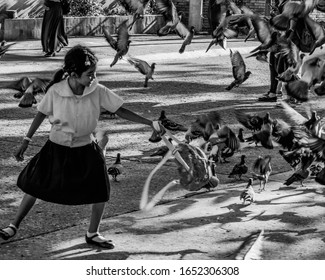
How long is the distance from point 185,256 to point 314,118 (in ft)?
5.27

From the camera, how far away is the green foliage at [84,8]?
2536 cm

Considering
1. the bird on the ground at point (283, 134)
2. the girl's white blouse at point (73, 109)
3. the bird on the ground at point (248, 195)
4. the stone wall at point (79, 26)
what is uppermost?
the girl's white blouse at point (73, 109)

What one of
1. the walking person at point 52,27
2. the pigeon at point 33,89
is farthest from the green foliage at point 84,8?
the pigeon at point 33,89

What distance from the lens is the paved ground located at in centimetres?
619

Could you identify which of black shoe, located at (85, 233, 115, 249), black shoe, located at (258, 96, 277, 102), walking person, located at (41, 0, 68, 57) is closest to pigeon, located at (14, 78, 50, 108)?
black shoe, located at (85, 233, 115, 249)

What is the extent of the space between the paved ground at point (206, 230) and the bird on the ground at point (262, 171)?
0.31ft

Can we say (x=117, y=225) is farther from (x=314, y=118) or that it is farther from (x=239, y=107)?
(x=239, y=107)

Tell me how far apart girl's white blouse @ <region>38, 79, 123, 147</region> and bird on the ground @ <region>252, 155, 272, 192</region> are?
2.16 meters

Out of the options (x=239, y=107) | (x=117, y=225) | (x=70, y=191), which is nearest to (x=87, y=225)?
(x=117, y=225)

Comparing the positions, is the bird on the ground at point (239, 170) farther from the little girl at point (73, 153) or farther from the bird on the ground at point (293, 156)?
the little girl at point (73, 153)

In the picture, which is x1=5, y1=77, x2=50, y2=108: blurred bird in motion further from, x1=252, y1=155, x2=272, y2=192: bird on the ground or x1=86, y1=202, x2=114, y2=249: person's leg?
x1=252, y1=155, x2=272, y2=192: bird on the ground

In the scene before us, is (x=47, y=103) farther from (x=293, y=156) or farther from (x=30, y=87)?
(x=293, y=156)

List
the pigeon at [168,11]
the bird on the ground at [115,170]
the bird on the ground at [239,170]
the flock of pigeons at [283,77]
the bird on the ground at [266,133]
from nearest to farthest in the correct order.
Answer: the flock of pigeons at [283,77]
the pigeon at [168,11]
the bird on the ground at [266,133]
the bird on the ground at [115,170]
the bird on the ground at [239,170]

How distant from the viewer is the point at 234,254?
6.21 metres
